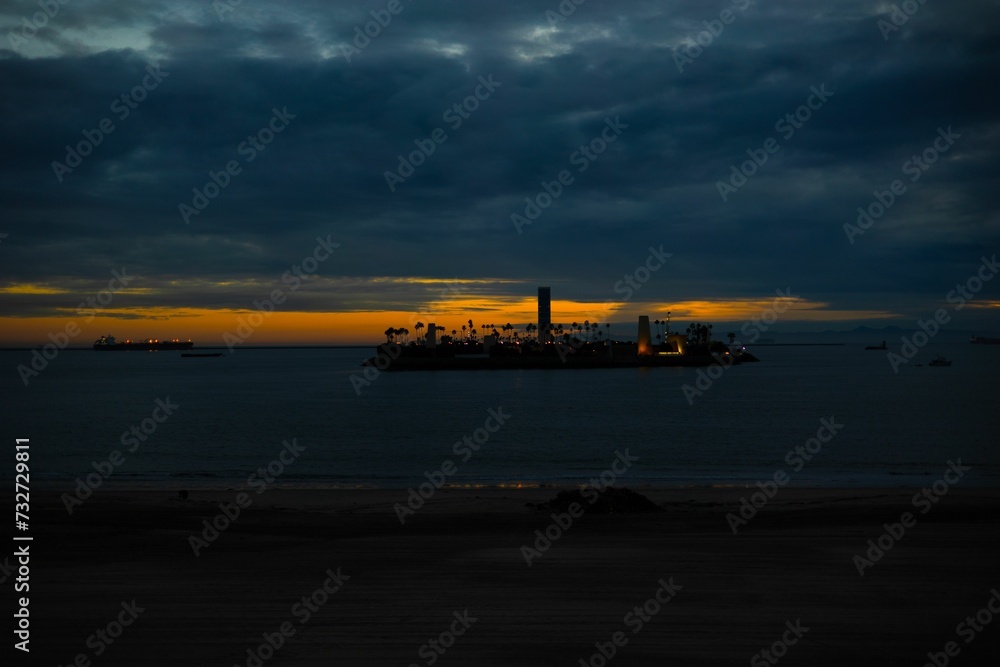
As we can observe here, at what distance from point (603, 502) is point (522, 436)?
31.4m

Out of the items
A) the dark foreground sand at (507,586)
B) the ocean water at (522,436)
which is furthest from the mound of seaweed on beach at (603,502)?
the ocean water at (522,436)

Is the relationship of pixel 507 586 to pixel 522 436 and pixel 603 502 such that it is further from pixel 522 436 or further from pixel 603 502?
pixel 522 436

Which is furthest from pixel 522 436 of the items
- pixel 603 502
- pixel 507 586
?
pixel 507 586

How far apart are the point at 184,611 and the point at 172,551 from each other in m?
4.56

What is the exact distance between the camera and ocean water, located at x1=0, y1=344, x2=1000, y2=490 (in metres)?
34.2

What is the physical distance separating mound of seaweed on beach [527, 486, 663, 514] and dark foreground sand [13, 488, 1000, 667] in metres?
0.53

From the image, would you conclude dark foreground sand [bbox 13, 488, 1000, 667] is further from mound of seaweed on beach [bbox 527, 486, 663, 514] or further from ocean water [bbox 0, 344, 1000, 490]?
ocean water [bbox 0, 344, 1000, 490]

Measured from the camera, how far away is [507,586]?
41.5 feet

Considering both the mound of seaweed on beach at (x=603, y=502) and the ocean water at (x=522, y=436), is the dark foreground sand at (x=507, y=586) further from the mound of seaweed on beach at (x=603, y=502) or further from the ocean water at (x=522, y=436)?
the ocean water at (x=522, y=436)

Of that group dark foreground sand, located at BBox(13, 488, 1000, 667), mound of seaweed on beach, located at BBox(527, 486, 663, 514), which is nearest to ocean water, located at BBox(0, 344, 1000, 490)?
mound of seaweed on beach, located at BBox(527, 486, 663, 514)

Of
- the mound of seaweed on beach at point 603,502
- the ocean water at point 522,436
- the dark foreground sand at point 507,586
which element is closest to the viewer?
the dark foreground sand at point 507,586

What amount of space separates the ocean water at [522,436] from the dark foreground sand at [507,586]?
1233 centimetres

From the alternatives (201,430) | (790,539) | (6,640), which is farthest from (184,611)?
(201,430)

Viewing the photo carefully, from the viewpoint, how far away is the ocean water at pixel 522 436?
112 feet
